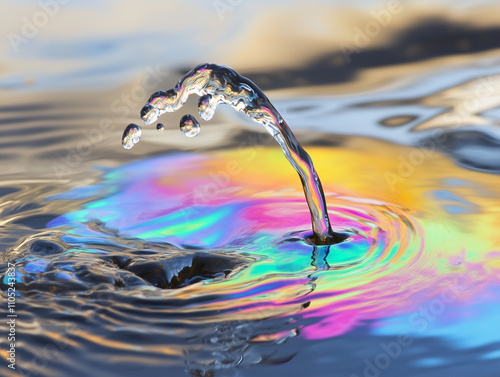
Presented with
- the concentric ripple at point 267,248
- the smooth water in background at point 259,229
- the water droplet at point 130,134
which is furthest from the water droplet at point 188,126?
the concentric ripple at point 267,248

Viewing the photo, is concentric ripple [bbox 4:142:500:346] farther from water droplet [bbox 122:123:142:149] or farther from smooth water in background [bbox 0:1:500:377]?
water droplet [bbox 122:123:142:149]

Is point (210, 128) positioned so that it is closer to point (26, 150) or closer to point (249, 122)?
point (249, 122)

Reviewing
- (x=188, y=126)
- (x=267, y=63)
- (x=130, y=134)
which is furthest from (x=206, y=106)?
(x=267, y=63)

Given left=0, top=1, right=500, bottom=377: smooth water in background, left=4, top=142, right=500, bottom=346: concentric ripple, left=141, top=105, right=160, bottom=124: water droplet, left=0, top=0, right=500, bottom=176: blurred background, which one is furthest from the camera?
left=0, top=0, right=500, bottom=176: blurred background

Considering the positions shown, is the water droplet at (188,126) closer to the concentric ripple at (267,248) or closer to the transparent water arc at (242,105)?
the transparent water arc at (242,105)

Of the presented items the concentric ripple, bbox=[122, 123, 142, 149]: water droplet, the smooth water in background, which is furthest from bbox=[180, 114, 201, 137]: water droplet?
the concentric ripple

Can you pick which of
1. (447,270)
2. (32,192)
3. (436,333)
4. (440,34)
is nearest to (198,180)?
(32,192)

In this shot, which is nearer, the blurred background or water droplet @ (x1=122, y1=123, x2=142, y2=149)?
water droplet @ (x1=122, y1=123, x2=142, y2=149)

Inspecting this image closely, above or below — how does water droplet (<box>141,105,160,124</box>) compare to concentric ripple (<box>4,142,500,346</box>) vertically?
above
